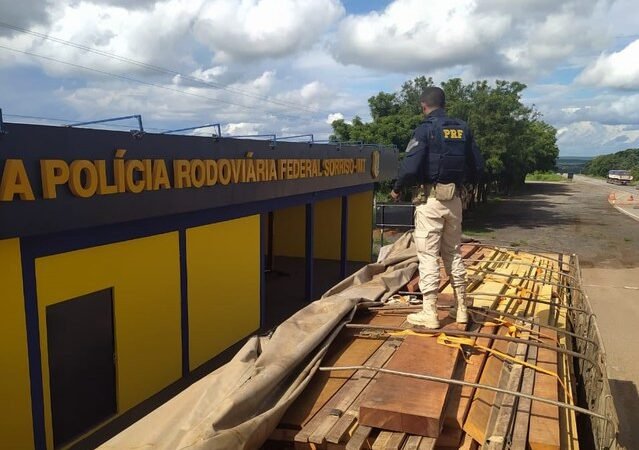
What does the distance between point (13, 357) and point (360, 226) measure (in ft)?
42.1

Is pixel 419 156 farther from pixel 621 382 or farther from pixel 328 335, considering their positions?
pixel 621 382

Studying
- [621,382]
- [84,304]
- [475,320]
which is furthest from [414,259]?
[621,382]

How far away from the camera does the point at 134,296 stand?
24.1 feet

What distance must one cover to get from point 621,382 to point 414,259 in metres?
5.16

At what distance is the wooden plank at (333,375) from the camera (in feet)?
9.51

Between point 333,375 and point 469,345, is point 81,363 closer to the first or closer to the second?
point 333,375

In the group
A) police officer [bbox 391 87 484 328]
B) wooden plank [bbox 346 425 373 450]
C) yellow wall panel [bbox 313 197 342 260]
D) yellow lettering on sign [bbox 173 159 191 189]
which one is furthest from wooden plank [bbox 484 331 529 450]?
yellow wall panel [bbox 313 197 342 260]

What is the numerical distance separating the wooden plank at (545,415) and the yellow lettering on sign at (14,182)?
15.7 feet

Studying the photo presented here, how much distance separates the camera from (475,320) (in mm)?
4344

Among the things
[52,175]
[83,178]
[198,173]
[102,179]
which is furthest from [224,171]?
[52,175]

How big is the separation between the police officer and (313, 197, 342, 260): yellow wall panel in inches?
479

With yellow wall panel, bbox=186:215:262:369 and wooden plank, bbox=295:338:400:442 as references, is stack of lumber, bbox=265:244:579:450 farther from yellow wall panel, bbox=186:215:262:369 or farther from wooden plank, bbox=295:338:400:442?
yellow wall panel, bbox=186:215:262:369

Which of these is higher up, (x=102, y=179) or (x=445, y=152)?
(x=445, y=152)

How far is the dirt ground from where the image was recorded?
9357mm
